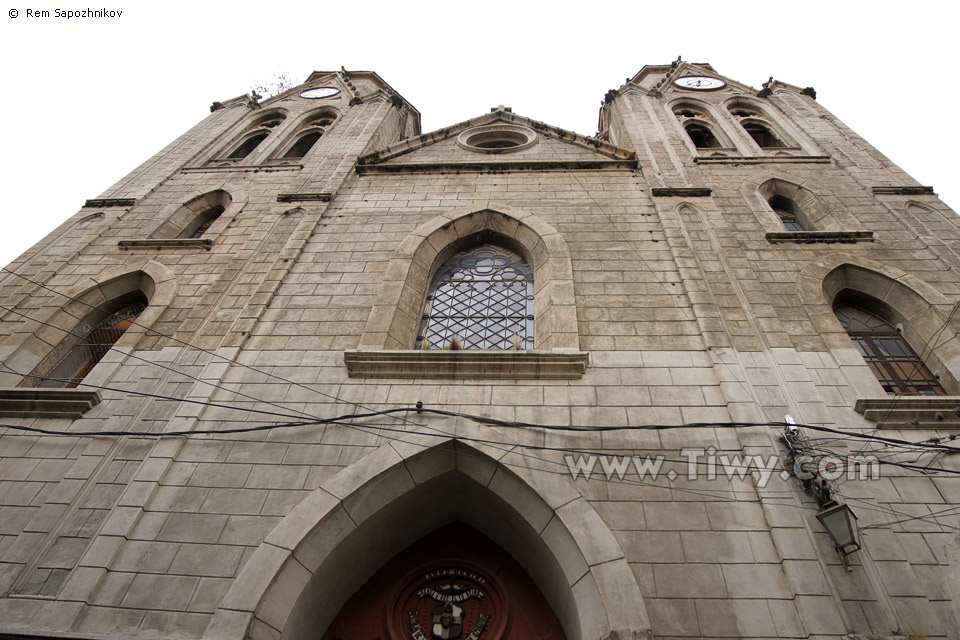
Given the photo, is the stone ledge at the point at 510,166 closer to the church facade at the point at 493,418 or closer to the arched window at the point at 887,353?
the church facade at the point at 493,418

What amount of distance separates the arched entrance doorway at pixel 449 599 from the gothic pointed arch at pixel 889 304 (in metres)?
5.21

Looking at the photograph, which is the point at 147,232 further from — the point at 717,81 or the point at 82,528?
the point at 717,81

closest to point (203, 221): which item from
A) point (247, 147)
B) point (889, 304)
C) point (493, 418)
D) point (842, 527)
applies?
point (247, 147)

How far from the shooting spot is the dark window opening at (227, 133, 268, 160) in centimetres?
1577

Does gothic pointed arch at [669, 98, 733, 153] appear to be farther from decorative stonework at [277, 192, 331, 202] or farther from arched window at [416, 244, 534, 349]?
decorative stonework at [277, 192, 331, 202]

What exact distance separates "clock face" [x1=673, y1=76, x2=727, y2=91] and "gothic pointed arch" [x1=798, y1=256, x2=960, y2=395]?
451 inches

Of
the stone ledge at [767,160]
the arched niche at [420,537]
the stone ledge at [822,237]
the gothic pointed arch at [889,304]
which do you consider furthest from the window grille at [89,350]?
the stone ledge at [767,160]

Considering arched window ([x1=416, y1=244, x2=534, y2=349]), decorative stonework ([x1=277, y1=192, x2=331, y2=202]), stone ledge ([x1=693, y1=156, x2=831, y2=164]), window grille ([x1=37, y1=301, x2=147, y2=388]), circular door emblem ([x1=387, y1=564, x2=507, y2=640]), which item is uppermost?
stone ledge ([x1=693, y1=156, x2=831, y2=164])

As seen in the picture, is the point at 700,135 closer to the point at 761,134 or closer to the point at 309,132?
the point at 761,134

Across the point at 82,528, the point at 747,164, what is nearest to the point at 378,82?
the point at 747,164

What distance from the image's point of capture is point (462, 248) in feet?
34.2

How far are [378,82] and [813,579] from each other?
2050 cm

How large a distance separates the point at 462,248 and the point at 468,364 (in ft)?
13.0
